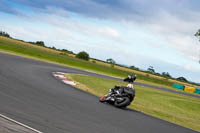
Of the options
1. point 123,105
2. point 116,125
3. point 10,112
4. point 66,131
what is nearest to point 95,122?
point 116,125

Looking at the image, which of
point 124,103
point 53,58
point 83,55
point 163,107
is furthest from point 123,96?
point 83,55

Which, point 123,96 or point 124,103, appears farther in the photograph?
point 123,96

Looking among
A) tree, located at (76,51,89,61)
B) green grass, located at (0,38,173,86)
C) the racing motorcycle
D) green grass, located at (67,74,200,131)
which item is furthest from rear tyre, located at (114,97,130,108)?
tree, located at (76,51,89,61)

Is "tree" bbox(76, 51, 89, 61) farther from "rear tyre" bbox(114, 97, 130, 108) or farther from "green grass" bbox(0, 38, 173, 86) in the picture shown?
"rear tyre" bbox(114, 97, 130, 108)

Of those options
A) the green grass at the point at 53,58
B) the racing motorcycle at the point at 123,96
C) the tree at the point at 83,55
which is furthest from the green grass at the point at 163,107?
the tree at the point at 83,55

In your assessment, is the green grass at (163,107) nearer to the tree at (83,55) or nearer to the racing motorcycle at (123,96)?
the racing motorcycle at (123,96)

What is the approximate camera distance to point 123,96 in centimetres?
1124

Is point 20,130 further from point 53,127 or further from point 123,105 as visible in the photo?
point 123,105

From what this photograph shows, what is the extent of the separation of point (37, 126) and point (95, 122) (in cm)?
211

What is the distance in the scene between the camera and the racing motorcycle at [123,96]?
11.0 meters

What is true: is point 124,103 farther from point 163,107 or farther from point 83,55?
point 83,55

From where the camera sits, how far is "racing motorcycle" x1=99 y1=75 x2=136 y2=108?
36.2 ft

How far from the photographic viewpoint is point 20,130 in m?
5.32

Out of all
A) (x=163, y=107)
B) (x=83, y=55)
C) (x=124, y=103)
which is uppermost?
(x=83, y=55)
